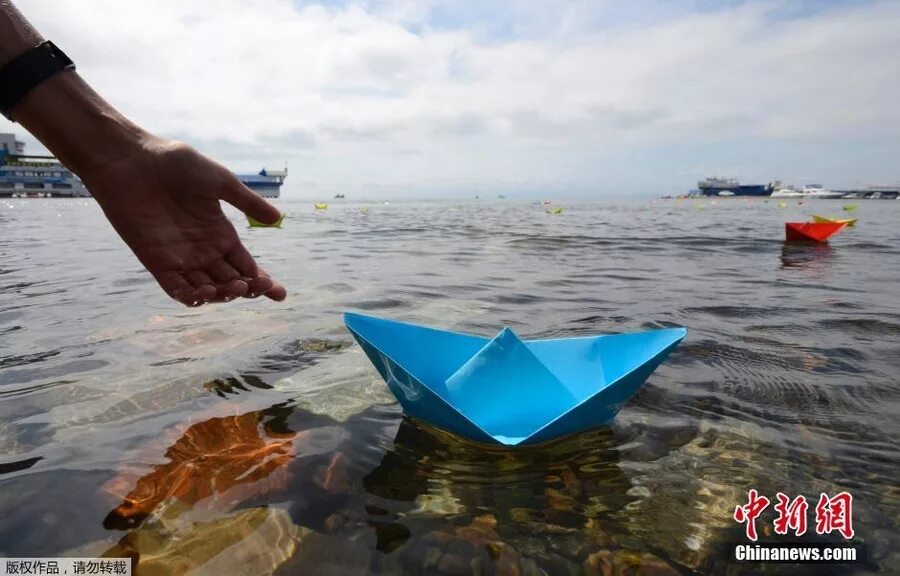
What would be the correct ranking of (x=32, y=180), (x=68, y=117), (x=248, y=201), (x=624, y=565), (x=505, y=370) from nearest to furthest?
(x=624, y=565) → (x=68, y=117) → (x=248, y=201) → (x=505, y=370) → (x=32, y=180)

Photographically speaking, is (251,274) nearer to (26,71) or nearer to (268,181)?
(26,71)

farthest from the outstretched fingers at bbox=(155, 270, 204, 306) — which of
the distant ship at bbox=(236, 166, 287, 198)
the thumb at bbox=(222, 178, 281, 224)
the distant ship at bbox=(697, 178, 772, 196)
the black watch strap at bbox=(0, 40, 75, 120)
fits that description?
the distant ship at bbox=(697, 178, 772, 196)

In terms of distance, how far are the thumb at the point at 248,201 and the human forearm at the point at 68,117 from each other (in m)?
0.45

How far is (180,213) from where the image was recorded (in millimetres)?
2510

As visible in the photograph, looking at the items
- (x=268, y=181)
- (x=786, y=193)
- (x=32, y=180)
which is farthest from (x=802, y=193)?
(x=32, y=180)

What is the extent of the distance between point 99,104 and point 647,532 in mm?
3142

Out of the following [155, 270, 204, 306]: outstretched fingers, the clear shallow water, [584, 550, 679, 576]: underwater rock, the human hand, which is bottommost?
[584, 550, 679, 576]: underwater rock

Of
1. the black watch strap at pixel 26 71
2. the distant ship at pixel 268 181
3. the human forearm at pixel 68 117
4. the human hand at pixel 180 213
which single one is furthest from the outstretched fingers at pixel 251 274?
the distant ship at pixel 268 181

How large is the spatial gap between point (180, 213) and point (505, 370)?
6.86ft

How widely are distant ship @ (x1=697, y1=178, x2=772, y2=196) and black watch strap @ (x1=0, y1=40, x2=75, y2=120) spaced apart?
124m

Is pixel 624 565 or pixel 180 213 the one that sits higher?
pixel 180 213

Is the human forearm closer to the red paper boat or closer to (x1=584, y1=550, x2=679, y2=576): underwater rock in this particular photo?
(x1=584, y1=550, x2=679, y2=576): underwater rock

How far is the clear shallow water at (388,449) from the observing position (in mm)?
2111

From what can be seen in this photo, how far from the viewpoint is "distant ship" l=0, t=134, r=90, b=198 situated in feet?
296
